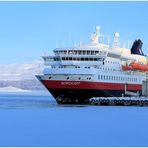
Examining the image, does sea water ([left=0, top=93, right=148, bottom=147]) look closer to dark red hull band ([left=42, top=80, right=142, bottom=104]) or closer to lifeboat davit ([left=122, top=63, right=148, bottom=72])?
dark red hull band ([left=42, top=80, right=142, bottom=104])

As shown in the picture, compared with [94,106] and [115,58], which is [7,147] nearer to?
[94,106]

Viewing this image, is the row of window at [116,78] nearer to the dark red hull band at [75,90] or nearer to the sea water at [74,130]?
the dark red hull band at [75,90]

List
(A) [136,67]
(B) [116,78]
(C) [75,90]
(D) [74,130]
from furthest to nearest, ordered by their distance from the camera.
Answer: (A) [136,67] → (B) [116,78] → (C) [75,90] → (D) [74,130]

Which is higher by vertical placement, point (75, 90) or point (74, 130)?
point (75, 90)

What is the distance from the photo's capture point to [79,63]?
67.5 metres

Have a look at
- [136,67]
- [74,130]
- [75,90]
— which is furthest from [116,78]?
[74,130]

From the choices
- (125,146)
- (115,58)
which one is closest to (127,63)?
(115,58)

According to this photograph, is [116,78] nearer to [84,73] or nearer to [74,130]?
[84,73]

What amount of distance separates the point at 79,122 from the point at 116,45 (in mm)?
40169

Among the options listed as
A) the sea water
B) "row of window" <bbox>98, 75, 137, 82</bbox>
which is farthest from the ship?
the sea water

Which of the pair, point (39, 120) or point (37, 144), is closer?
point (37, 144)

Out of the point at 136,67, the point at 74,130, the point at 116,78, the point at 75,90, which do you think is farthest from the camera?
the point at 136,67

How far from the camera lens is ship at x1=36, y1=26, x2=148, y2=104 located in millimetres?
65875

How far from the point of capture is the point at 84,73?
6581 cm
